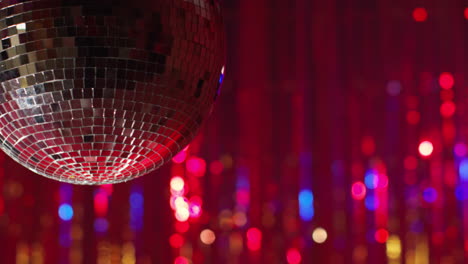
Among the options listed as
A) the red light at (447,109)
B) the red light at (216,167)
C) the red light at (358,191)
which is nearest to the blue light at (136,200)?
the red light at (216,167)

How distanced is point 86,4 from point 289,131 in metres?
1.79

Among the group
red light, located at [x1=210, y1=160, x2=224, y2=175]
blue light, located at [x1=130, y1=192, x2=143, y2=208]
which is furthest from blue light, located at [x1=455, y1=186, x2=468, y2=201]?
blue light, located at [x1=130, y1=192, x2=143, y2=208]

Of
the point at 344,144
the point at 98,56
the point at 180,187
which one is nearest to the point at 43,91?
the point at 98,56

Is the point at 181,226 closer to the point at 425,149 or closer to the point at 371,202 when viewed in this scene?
the point at 371,202

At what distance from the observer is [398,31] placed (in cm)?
227

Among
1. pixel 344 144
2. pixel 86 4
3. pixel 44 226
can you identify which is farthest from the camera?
pixel 344 144

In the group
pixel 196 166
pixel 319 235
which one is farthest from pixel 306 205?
pixel 196 166

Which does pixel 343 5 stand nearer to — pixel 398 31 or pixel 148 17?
pixel 398 31

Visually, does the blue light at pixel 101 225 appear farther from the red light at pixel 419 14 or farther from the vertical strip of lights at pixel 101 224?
the red light at pixel 419 14

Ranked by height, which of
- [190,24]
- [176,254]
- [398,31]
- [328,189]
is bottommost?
[176,254]

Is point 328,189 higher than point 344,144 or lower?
lower

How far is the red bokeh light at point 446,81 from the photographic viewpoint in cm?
228

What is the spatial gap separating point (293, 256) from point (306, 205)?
16cm

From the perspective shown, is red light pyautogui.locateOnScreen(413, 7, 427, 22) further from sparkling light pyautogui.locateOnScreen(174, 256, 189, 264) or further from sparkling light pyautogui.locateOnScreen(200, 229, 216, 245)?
sparkling light pyautogui.locateOnScreen(174, 256, 189, 264)
